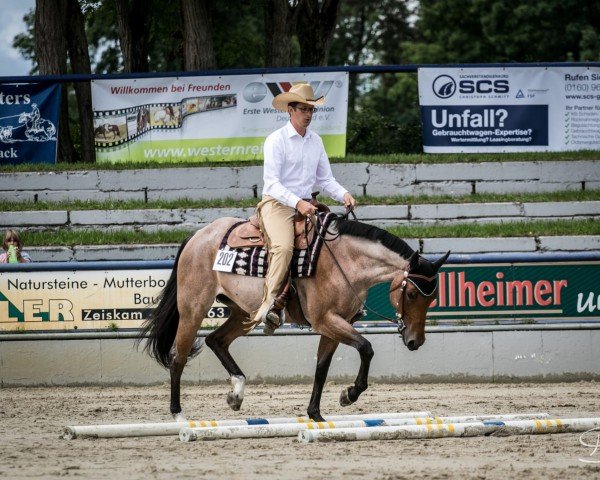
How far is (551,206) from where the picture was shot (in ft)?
57.8

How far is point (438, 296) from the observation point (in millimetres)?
14297

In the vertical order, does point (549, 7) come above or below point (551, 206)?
above

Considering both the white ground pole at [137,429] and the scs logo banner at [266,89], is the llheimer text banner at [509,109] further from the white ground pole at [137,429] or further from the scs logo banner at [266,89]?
the white ground pole at [137,429]

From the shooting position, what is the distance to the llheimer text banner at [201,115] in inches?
724

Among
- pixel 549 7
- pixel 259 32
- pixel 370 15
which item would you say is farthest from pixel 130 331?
pixel 370 15

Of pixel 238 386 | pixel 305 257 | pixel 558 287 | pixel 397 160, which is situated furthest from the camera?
pixel 397 160

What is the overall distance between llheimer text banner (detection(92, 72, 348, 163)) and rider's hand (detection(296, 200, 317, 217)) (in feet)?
27.3

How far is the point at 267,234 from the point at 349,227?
0.77m

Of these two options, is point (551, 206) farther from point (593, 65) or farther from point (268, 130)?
point (268, 130)

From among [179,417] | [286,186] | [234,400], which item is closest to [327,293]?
[286,186]

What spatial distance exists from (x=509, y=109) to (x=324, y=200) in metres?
3.42

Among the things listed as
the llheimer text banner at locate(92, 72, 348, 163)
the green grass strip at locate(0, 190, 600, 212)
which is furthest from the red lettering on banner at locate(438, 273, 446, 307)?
the llheimer text banner at locate(92, 72, 348, 163)

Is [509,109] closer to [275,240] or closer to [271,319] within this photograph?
[275,240]
